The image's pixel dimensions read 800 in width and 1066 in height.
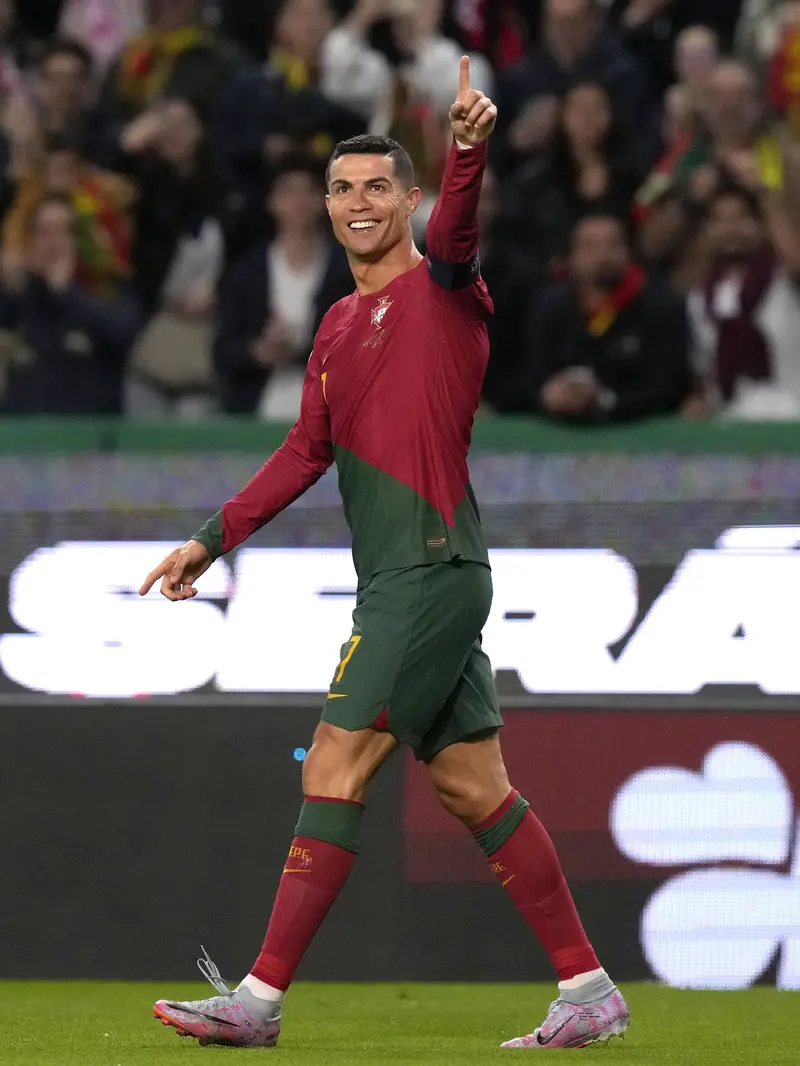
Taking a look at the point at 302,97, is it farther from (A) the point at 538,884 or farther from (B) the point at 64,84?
(A) the point at 538,884

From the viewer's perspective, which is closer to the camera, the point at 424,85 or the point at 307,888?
the point at 307,888

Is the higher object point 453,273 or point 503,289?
point 453,273

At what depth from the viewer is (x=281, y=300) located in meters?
7.35

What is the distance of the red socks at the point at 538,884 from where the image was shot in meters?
4.36

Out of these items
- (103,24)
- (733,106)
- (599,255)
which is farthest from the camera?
(103,24)

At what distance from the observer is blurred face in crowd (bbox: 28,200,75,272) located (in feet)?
24.1

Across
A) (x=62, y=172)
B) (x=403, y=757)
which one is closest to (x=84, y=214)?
(x=62, y=172)

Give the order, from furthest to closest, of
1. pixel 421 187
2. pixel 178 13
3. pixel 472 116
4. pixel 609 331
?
pixel 178 13, pixel 421 187, pixel 609 331, pixel 472 116

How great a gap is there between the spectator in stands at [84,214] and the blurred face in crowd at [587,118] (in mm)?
1837

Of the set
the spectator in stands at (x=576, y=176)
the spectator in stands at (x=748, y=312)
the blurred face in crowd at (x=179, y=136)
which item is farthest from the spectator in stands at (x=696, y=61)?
the blurred face in crowd at (x=179, y=136)

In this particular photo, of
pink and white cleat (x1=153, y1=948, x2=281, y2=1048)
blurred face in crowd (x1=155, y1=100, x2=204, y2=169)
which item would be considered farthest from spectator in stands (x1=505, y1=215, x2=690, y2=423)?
pink and white cleat (x1=153, y1=948, x2=281, y2=1048)

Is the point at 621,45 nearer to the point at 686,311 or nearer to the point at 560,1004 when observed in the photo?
the point at 686,311

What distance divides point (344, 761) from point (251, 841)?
190 centimetres

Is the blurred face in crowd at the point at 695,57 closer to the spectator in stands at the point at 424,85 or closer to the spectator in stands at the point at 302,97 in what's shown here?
the spectator in stands at the point at 424,85
